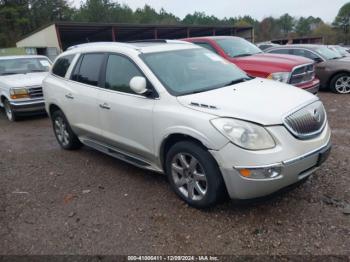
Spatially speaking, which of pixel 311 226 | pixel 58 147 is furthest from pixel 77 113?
pixel 311 226

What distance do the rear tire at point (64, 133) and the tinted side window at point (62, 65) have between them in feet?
2.25

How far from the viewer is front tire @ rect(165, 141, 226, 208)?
3119mm

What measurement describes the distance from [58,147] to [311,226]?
4.77 meters

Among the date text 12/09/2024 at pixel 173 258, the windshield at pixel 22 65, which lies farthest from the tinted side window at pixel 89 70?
the windshield at pixel 22 65

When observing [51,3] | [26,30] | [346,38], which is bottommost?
[346,38]

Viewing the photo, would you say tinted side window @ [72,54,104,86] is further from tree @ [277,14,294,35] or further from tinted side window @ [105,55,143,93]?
tree @ [277,14,294,35]

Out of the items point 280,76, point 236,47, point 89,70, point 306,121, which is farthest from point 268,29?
point 306,121

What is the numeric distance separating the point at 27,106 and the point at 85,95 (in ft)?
14.8

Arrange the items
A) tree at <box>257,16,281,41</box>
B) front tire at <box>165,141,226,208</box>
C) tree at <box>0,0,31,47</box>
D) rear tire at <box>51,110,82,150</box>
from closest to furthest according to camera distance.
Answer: front tire at <box>165,141,226,208</box>, rear tire at <box>51,110,82,150</box>, tree at <box>0,0,31,47</box>, tree at <box>257,16,281,41</box>

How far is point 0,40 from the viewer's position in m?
50.4

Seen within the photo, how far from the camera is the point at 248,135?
9.53 ft

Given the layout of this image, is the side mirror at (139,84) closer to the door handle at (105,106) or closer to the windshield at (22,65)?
the door handle at (105,106)

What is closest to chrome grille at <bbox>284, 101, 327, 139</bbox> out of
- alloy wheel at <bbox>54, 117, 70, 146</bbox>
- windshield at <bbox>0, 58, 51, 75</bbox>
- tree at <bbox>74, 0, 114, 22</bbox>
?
alloy wheel at <bbox>54, 117, 70, 146</bbox>

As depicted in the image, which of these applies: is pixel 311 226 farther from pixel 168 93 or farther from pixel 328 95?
pixel 328 95
